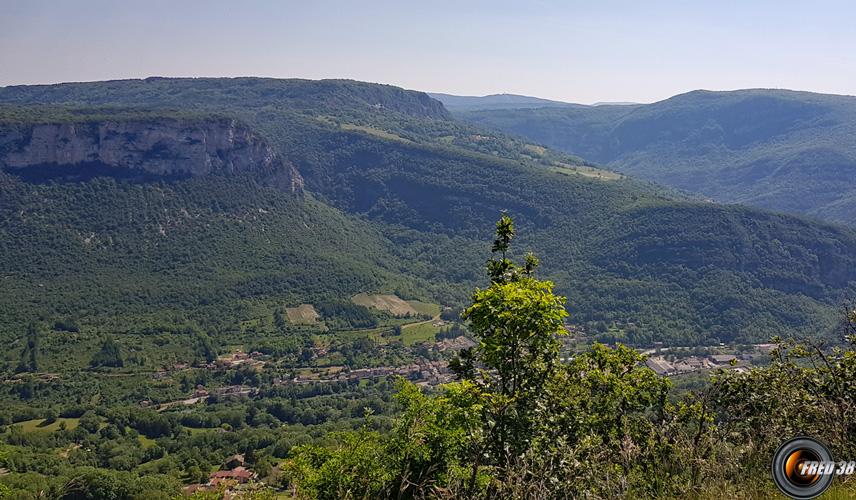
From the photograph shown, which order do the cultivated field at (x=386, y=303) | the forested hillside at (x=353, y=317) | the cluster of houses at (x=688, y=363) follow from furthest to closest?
the cultivated field at (x=386, y=303) < the cluster of houses at (x=688, y=363) < the forested hillside at (x=353, y=317)

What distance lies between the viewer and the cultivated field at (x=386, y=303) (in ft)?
397

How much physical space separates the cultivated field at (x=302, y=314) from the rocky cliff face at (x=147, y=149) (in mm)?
56168

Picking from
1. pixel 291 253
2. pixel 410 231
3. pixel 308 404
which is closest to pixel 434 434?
pixel 308 404

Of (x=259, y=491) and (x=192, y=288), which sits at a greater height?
(x=259, y=491)

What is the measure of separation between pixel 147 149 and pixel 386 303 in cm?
7387

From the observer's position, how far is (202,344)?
96812 mm

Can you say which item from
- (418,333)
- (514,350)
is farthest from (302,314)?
(514,350)

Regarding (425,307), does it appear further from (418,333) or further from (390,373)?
Answer: (390,373)

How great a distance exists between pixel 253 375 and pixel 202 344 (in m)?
15.2

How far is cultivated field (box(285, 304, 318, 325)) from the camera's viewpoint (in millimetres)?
111562

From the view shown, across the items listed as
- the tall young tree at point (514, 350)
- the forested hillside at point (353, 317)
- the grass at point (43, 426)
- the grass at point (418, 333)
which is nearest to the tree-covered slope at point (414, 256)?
the forested hillside at point (353, 317)

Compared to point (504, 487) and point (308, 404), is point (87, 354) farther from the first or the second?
point (504, 487)

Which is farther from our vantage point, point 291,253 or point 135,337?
point 291,253

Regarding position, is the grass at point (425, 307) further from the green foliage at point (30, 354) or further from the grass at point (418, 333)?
the green foliage at point (30, 354)
